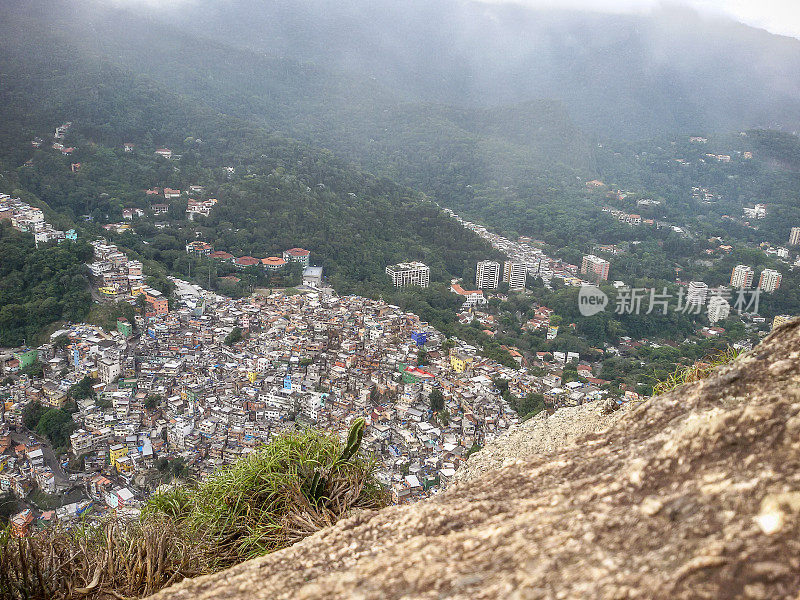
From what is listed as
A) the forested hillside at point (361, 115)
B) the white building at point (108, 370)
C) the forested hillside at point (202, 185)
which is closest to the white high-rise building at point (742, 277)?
the forested hillside at point (202, 185)

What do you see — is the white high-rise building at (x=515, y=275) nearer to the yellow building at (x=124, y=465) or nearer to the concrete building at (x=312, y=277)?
the concrete building at (x=312, y=277)

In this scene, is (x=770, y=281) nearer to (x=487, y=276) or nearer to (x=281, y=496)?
(x=487, y=276)

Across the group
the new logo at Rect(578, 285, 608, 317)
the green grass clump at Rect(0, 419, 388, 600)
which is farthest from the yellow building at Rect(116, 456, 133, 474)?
the new logo at Rect(578, 285, 608, 317)

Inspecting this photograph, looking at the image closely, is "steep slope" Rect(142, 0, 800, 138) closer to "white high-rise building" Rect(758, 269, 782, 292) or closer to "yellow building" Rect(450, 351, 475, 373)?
"white high-rise building" Rect(758, 269, 782, 292)

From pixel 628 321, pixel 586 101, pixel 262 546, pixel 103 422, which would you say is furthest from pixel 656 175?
pixel 262 546

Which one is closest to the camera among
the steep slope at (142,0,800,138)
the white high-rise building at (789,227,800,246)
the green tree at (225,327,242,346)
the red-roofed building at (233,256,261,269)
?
the green tree at (225,327,242,346)

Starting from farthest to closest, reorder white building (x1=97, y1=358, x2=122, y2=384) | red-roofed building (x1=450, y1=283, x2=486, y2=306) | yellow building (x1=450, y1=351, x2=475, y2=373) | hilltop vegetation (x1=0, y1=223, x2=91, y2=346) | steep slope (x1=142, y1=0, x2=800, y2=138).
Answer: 1. steep slope (x1=142, y1=0, x2=800, y2=138)
2. red-roofed building (x1=450, y1=283, x2=486, y2=306)
3. hilltop vegetation (x1=0, y1=223, x2=91, y2=346)
4. yellow building (x1=450, y1=351, x2=475, y2=373)
5. white building (x1=97, y1=358, x2=122, y2=384)
